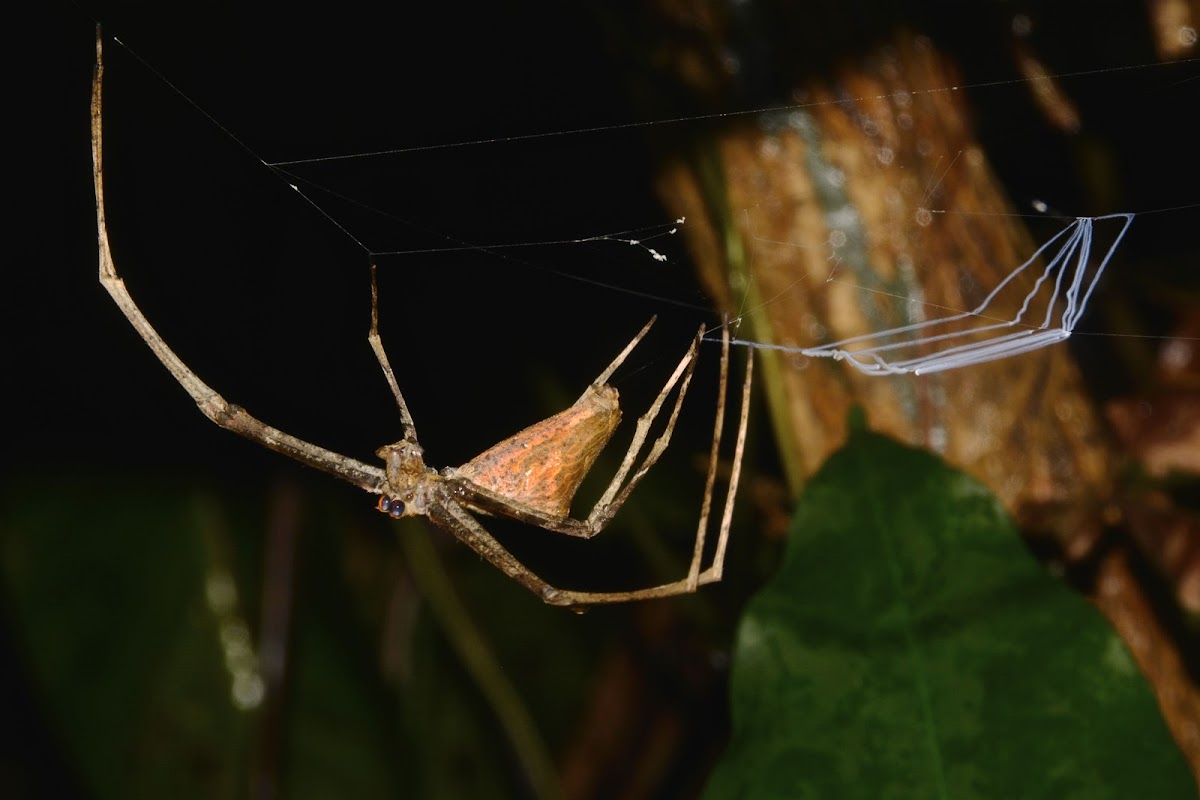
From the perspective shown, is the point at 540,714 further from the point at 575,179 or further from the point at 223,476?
the point at 575,179

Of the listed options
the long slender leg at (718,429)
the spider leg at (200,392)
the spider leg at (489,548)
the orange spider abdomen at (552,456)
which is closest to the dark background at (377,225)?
the long slender leg at (718,429)

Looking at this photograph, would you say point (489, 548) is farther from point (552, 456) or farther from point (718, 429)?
point (718, 429)

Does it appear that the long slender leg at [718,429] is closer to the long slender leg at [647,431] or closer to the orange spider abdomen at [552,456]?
the long slender leg at [647,431]

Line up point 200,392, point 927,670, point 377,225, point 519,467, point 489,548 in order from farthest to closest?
point 377,225 < point 489,548 < point 519,467 < point 200,392 < point 927,670

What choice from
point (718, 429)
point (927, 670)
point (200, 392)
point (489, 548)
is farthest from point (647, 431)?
point (200, 392)

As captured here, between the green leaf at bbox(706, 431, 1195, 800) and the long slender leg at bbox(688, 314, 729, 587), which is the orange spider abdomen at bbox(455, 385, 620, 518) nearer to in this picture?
the long slender leg at bbox(688, 314, 729, 587)
